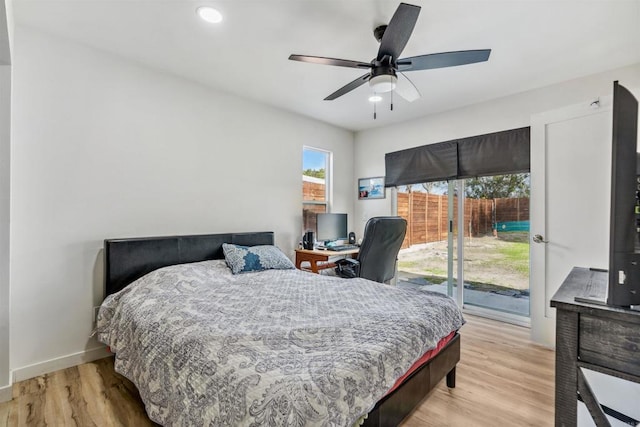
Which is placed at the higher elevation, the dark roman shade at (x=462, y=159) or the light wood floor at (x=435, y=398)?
the dark roman shade at (x=462, y=159)

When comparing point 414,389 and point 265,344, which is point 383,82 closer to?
point 265,344

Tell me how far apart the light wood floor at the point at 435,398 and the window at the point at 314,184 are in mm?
2551

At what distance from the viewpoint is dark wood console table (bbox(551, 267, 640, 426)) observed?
89 cm

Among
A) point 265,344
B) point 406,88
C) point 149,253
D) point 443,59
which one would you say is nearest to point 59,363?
point 149,253

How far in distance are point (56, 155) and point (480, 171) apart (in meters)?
4.19

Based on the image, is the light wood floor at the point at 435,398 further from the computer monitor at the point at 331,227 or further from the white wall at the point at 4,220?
the computer monitor at the point at 331,227

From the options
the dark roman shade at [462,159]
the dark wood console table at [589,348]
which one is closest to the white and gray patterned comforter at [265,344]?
the dark wood console table at [589,348]

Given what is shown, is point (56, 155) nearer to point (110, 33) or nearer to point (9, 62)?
point (9, 62)

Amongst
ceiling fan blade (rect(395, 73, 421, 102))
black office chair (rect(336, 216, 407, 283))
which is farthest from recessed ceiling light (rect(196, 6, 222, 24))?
black office chair (rect(336, 216, 407, 283))

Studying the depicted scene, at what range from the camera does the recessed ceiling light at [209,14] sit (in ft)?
6.56

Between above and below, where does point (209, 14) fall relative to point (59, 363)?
above

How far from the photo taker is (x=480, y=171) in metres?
3.59

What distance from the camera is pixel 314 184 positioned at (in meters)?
4.45

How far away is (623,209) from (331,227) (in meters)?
3.39
